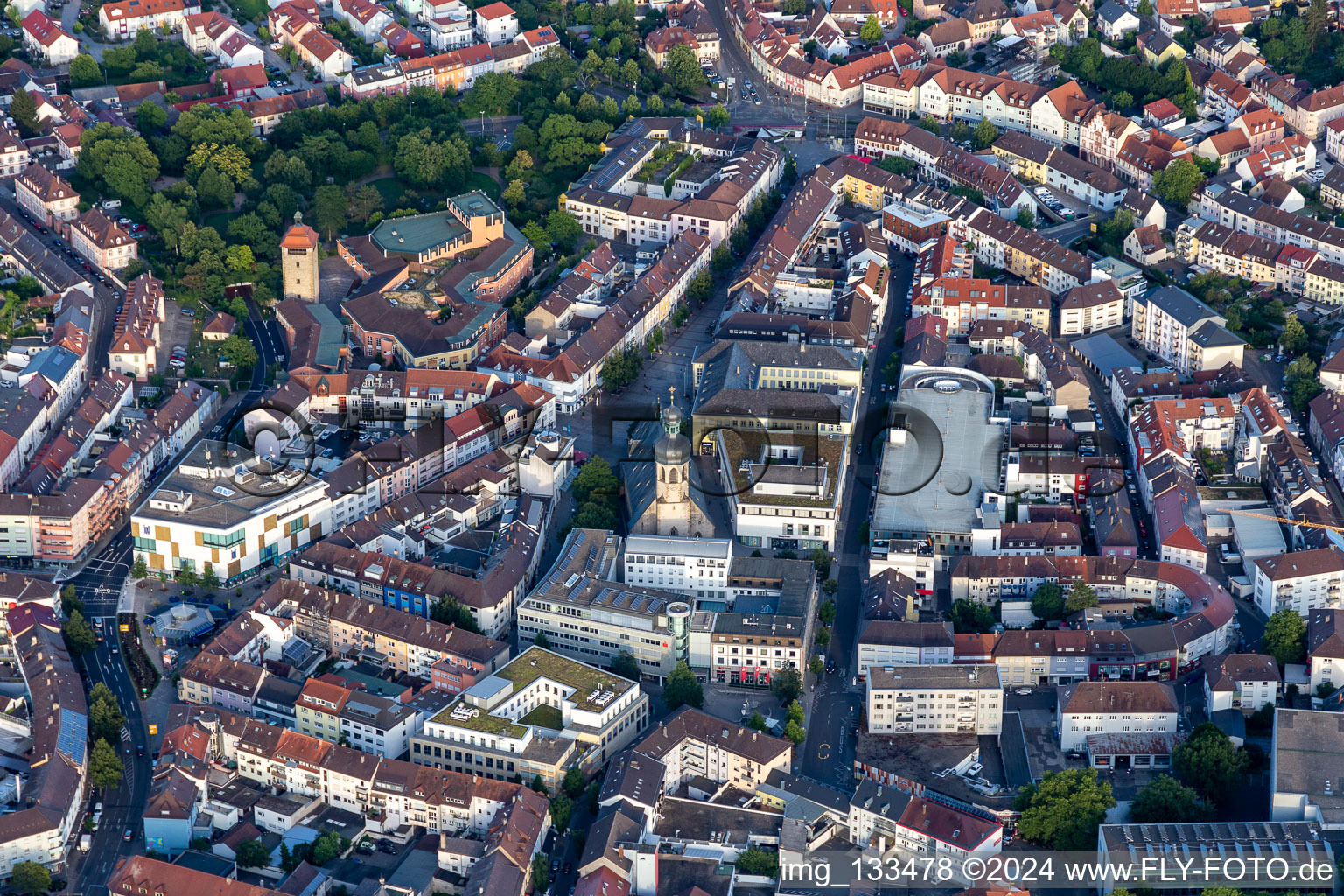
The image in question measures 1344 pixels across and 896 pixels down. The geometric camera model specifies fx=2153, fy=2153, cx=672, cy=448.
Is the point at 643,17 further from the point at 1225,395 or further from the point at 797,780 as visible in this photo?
the point at 797,780

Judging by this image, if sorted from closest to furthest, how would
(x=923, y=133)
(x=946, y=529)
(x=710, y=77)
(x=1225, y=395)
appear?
(x=946, y=529), (x=1225, y=395), (x=923, y=133), (x=710, y=77)

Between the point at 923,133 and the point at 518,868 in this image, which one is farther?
the point at 923,133

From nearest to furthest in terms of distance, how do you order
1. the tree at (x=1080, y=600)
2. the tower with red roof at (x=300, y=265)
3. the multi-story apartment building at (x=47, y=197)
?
the tree at (x=1080, y=600) < the tower with red roof at (x=300, y=265) < the multi-story apartment building at (x=47, y=197)

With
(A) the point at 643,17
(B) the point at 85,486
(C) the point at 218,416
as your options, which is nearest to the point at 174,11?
(A) the point at 643,17

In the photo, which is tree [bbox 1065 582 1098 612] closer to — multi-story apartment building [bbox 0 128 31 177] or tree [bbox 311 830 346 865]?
tree [bbox 311 830 346 865]

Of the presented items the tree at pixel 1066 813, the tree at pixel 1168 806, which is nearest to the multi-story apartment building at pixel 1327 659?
the tree at pixel 1168 806

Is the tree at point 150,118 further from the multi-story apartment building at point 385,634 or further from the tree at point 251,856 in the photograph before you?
the tree at point 251,856
